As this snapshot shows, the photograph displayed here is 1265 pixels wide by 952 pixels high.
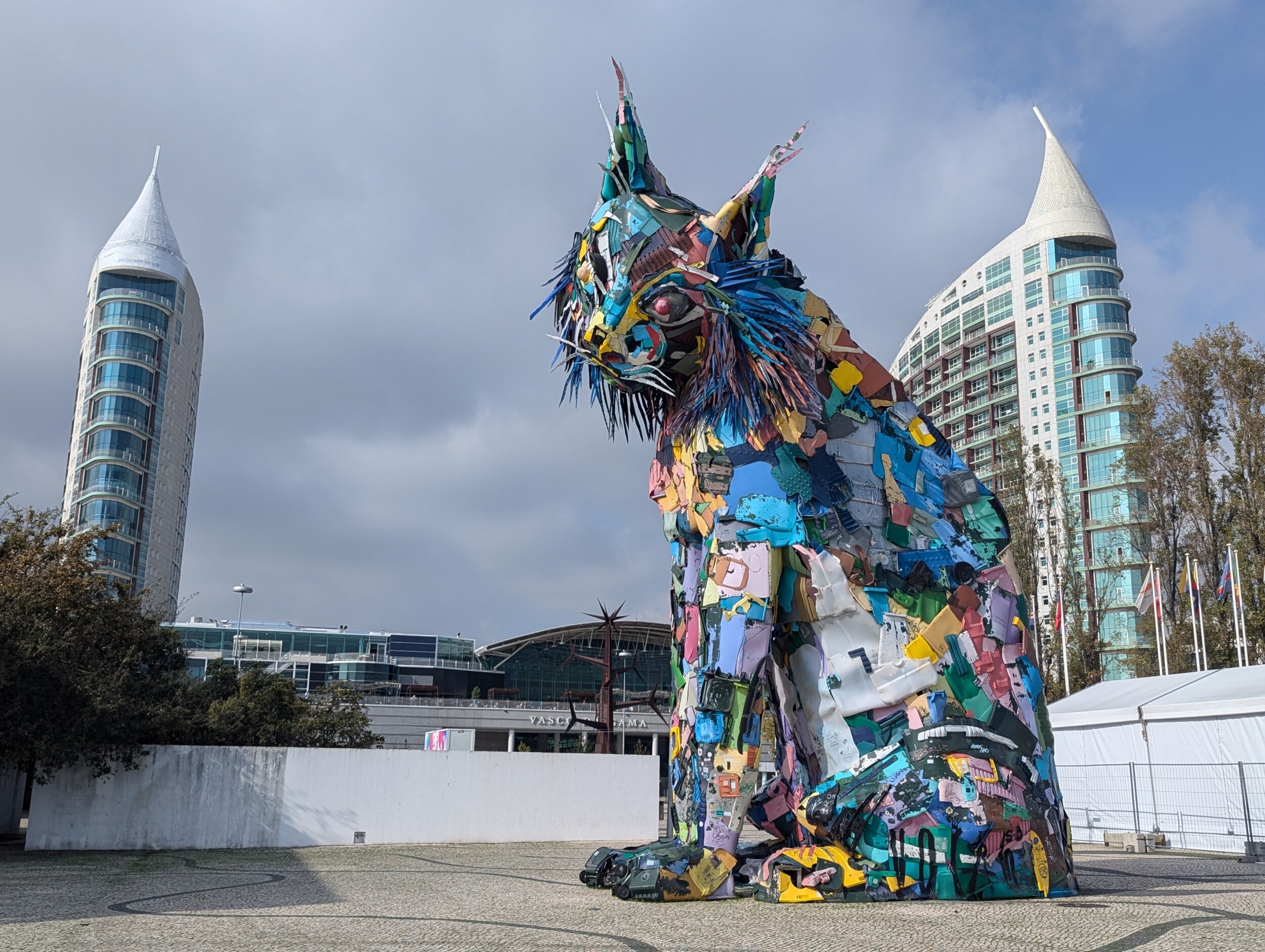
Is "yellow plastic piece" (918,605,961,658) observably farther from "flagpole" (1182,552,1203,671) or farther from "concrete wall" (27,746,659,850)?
"flagpole" (1182,552,1203,671)

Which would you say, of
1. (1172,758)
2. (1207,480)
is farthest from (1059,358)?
(1172,758)

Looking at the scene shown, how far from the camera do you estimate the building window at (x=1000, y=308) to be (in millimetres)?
74812

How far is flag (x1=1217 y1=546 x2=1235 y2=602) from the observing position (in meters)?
25.1

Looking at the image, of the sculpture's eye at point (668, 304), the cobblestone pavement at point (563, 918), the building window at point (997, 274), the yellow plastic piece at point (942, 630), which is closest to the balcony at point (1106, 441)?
the building window at point (997, 274)

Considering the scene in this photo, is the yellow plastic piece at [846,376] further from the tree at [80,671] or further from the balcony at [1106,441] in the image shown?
the balcony at [1106,441]

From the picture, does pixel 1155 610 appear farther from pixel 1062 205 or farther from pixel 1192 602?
pixel 1062 205

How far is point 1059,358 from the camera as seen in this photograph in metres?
70.6

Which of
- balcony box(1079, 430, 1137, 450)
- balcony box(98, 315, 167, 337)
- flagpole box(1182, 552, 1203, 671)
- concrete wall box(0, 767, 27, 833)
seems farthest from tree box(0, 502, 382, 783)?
balcony box(1079, 430, 1137, 450)

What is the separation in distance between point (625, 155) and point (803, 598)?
3445 millimetres

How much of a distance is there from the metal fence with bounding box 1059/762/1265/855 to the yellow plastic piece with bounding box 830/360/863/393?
964cm

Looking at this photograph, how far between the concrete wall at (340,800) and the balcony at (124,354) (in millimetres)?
51617

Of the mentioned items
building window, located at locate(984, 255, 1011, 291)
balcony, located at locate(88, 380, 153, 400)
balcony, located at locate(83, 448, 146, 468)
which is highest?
building window, located at locate(984, 255, 1011, 291)

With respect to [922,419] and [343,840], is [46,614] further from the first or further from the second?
[922,419]

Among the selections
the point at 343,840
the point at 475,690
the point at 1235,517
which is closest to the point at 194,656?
the point at 475,690
